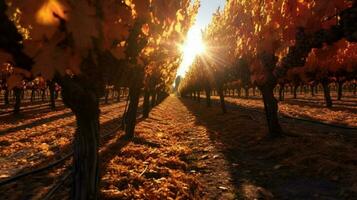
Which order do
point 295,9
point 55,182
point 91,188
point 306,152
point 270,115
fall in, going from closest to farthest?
1. point 91,188
2. point 295,9
3. point 55,182
4. point 306,152
5. point 270,115

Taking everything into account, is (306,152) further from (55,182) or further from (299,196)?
(55,182)

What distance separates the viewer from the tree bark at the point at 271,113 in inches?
499

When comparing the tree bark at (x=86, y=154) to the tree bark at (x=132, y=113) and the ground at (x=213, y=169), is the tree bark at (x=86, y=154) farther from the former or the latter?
the tree bark at (x=132, y=113)

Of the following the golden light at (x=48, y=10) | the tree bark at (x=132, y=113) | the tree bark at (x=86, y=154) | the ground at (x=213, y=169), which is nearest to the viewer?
the golden light at (x=48, y=10)

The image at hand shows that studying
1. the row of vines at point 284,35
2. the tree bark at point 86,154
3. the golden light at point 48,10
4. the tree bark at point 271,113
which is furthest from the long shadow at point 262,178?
the golden light at point 48,10

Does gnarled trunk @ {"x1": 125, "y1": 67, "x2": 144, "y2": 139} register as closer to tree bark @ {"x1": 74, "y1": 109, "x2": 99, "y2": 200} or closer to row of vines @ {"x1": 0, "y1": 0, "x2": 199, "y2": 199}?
row of vines @ {"x1": 0, "y1": 0, "x2": 199, "y2": 199}

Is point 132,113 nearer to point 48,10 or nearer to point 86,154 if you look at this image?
point 86,154

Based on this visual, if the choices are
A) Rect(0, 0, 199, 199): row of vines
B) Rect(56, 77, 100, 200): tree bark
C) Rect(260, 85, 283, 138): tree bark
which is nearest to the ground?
Rect(260, 85, 283, 138): tree bark

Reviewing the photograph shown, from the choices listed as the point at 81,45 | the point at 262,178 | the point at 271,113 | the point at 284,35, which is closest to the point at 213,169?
the point at 262,178

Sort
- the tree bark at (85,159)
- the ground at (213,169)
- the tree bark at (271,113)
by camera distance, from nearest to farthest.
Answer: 1. the tree bark at (85,159)
2. the ground at (213,169)
3. the tree bark at (271,113)

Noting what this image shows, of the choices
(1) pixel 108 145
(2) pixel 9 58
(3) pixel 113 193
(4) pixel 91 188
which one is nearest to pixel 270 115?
(1) pixel 108 145

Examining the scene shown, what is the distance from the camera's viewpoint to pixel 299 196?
683 centimetres

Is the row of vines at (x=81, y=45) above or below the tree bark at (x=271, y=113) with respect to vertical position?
above

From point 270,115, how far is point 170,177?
255 inches
